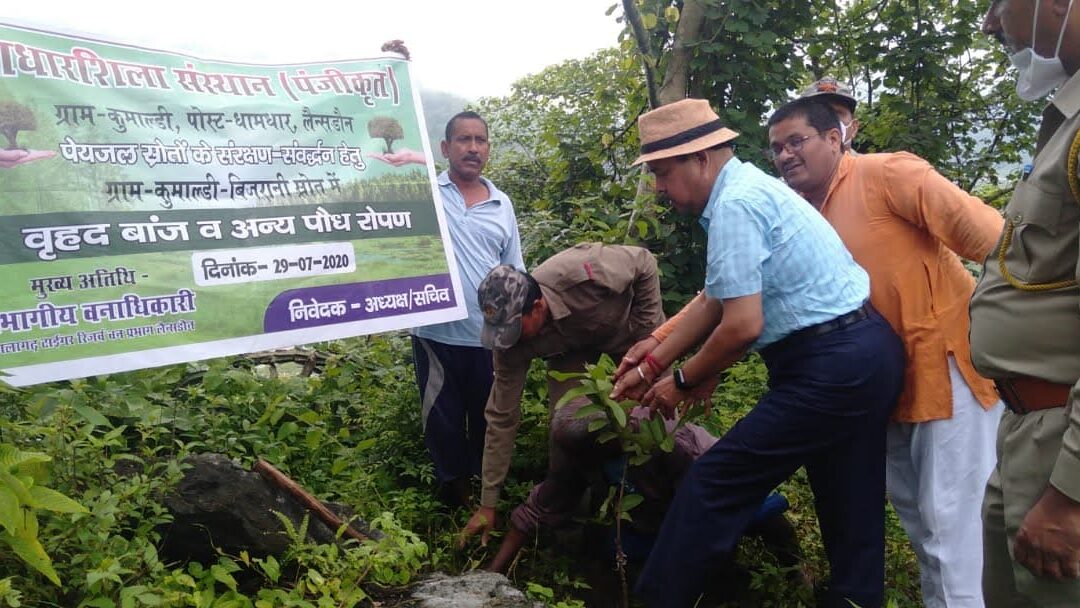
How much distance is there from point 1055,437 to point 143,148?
9.78 feet

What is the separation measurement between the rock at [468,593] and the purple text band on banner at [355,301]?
1191mm

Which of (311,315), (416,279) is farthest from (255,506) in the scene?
(416,279)

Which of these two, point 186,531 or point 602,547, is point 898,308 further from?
point 186,531

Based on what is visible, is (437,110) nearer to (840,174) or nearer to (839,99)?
(839,99)

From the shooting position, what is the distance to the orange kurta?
8.58 ft

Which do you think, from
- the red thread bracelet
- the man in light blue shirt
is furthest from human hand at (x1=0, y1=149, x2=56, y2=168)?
the red thread bracelet

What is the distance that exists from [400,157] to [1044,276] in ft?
8.98

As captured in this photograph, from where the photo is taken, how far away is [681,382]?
2.61m

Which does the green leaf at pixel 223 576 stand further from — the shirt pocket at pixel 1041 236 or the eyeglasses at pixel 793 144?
the eyeglasses at pixel 793 144

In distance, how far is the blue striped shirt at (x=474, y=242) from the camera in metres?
3.74

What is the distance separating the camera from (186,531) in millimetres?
2547

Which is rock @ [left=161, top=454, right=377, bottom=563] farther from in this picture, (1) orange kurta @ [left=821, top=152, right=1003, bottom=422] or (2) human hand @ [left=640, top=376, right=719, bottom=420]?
(1) orange kurta @ [left=821, top=152, right=1003, bottom=422]

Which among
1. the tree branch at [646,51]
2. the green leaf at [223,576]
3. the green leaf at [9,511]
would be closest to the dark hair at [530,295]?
the green leaf at [223,576]

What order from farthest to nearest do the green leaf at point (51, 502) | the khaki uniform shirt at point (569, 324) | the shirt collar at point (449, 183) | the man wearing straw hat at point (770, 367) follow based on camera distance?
the shirt collar at point (449, 183)
the khaki uniform shirt at point (569, 324)
the man wearing straw hat at point (770, 367)
the green leaf at point (51, 502)
